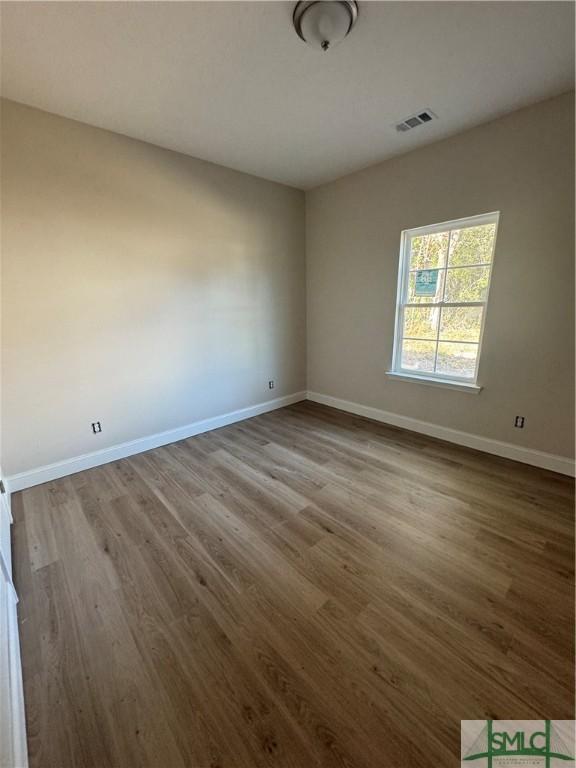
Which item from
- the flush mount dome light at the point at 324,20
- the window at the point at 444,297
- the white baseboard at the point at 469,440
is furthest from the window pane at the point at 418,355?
the flush mount dome light at the point at 324,20

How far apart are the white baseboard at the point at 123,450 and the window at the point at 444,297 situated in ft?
6.30

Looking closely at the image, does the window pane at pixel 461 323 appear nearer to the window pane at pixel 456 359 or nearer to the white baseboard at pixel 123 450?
the window pane at pixel 456 359

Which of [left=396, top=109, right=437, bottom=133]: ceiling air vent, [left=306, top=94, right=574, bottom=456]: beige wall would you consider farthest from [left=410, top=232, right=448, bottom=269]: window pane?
[left=396, top=109, right=437, bottom=133]: ceiling air vent

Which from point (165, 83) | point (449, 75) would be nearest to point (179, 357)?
point (165, 83)

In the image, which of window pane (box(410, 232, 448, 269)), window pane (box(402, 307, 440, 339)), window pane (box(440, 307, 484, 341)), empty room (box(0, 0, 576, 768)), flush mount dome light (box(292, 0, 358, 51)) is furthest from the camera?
window pane (box(402, 307, 440, 339))

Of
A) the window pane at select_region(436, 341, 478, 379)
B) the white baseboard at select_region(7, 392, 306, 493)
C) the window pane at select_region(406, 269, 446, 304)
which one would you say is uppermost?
the window pane at select_region(406, 269, 446, 304)

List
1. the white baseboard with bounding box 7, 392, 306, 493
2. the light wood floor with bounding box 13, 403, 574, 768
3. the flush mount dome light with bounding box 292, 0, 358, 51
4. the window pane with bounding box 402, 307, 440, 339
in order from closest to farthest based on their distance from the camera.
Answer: the light wood floor with bounding box 13, 403, 574, 768
the flush mount dome light with bounding box 292, 0, 358, 51
the white baseboard with bounding box 7, 392, 306, 493
the window pane with bounding box 402, 307, 440, 339

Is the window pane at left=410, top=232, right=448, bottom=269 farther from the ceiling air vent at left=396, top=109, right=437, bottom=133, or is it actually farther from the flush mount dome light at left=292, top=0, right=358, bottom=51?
the flush mount dome light at left=292, top=0, right=358, bottom=51

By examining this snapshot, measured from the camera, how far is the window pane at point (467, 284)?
2693 mm

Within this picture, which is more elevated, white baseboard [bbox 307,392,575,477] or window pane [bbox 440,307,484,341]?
window pane [bbox 440,307,484,341]

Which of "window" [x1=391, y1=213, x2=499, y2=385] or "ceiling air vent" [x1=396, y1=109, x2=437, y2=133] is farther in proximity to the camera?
"window" [x1=391, y1=213, x2=499, y2=385]

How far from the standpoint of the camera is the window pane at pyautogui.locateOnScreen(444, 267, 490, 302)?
269 cm

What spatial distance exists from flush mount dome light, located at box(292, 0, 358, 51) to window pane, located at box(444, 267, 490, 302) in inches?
76.1

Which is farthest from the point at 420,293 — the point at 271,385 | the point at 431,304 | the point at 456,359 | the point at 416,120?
the point at 271,385
